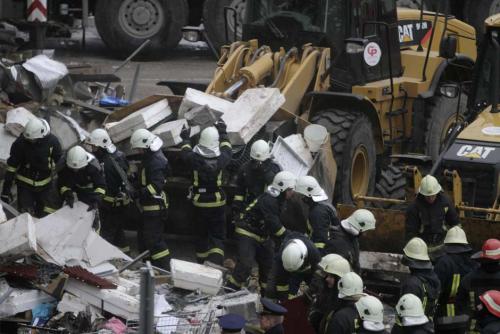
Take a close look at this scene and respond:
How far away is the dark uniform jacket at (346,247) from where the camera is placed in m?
11.4

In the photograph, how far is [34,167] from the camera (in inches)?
523

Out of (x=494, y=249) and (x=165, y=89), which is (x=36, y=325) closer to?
(x=494, y=249)

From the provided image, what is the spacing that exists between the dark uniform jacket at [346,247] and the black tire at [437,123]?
13.2 ft

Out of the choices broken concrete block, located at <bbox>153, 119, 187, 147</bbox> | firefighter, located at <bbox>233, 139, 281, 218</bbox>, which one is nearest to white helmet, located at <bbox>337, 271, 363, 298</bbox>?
firefighter, located at <bbox>233, 139, 281, 218</bbox>

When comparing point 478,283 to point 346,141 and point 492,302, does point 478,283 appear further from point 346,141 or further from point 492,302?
point 346,141

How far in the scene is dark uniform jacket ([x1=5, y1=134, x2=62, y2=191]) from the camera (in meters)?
13.2

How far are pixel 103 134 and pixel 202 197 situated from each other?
50.1 inches

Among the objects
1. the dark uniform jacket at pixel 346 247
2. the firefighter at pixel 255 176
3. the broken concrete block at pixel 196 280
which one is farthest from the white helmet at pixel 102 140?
the dark uniform jacket at pixel 346 247

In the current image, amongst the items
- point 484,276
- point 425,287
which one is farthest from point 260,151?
point 484,276

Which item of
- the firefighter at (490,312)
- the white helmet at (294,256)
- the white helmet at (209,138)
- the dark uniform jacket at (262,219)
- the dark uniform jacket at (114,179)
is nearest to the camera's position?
the firefighter at (490,312)

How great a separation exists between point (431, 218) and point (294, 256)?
1818 mm

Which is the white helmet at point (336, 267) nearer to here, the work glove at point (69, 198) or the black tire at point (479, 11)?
the work glove at point (69, 198)

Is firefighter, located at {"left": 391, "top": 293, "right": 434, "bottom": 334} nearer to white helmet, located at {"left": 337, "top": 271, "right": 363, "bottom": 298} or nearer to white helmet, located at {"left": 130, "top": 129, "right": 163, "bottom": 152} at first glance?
white helmet, located at {"left": 337, "top": 271, "right": 363, "bottom": 298}

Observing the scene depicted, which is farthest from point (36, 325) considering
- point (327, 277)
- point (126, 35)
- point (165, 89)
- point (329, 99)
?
point (126, 35)
